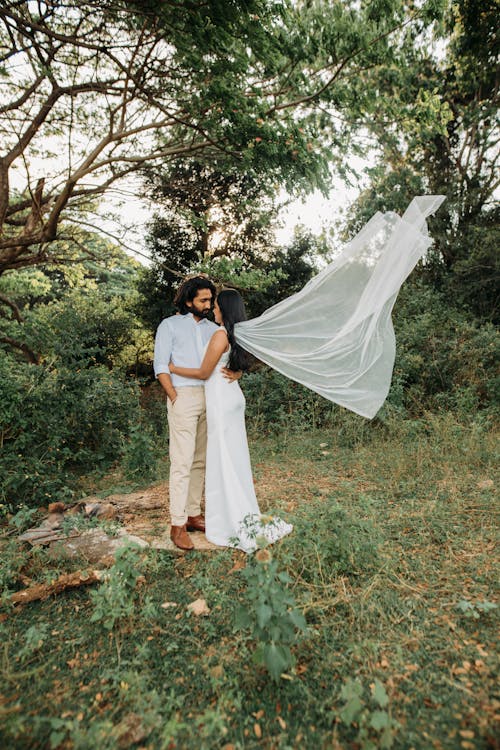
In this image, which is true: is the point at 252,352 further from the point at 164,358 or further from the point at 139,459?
the point at 139,459

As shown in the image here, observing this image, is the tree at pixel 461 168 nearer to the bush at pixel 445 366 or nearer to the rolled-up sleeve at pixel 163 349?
the bush at pixel 445 366

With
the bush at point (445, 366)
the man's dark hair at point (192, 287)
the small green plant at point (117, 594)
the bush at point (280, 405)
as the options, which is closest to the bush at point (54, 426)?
the small green plant at point (117, 594)

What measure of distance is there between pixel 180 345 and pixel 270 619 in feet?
7.33

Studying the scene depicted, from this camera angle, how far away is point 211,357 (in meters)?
3.46

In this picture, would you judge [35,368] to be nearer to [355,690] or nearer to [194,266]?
[194,266]

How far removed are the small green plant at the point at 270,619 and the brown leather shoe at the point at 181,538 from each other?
1.44m

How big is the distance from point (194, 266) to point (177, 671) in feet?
17.6

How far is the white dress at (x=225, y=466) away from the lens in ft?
11.5

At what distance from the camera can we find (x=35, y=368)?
507 cm

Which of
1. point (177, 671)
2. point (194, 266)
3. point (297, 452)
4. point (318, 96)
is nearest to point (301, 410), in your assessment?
point (297, 452)

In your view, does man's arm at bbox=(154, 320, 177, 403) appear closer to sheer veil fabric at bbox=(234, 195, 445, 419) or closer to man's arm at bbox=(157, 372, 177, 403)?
man's arm at bbox=(157, 372, 177, 403)

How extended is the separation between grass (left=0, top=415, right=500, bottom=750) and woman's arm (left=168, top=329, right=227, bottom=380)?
4.33 feet

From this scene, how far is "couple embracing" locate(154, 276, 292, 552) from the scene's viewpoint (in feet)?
11.5

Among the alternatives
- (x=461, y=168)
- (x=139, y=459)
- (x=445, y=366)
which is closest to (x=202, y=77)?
(x=139, y=459)
